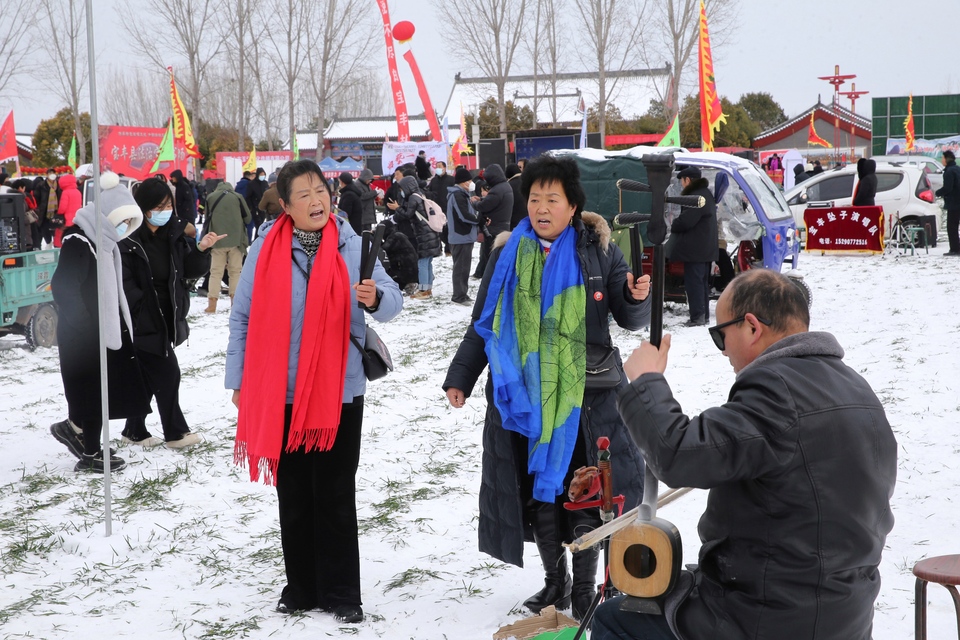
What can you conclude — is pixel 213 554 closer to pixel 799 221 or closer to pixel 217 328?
pixel 217 328

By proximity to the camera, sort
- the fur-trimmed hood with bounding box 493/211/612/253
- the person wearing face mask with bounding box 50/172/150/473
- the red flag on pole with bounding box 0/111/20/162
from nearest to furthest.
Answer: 1. the fur-trimmed hood with bounding box 493/211/612/253
2. the person wearing face mask with bounding box 50/172/150/473
3. the red flag on pole with bounding box 0/111/20/162

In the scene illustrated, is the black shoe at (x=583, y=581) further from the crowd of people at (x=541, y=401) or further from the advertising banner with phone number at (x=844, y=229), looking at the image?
the advertising banner with phone number at (x=844, y=229)

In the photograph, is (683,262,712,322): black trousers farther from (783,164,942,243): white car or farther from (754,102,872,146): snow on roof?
(754,102,872,146): snow on roof

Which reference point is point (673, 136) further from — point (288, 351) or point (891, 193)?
point (288, 351)

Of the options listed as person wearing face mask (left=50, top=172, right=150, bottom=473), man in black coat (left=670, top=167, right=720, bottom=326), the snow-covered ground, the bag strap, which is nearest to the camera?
the bag strap

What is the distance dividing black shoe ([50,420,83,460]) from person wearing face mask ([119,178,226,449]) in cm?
38

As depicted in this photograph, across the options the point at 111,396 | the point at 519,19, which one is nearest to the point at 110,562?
the point at 111,396

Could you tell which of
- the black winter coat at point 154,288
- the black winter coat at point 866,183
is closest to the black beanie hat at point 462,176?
the black winter coat at point 154,288

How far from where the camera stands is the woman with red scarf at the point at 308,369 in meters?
3.45

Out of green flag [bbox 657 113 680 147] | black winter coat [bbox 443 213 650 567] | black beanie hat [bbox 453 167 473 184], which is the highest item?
green flag [bbox 657 113 680 147]

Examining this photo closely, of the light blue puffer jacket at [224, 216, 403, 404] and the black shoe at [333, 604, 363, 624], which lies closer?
the light blue puffer jacket at [224, 216, 403, 404]

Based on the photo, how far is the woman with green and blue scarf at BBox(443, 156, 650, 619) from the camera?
335cm

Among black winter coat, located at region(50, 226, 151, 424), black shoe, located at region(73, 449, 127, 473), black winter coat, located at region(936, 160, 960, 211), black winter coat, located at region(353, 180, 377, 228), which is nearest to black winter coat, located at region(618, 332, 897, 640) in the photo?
black winter coat, located at region(50, 226, 151, 424)

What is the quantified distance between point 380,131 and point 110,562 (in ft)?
211
